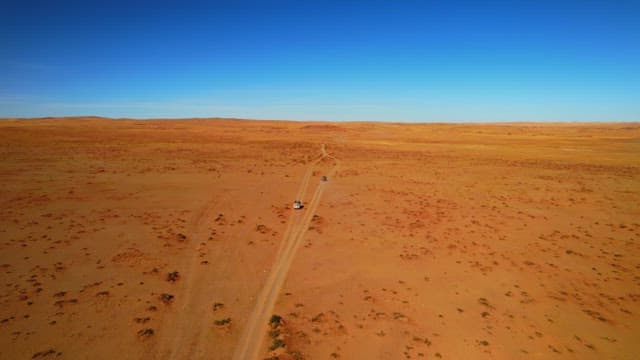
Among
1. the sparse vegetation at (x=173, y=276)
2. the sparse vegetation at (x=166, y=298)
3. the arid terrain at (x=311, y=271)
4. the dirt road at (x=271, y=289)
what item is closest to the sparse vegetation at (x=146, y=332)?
the arid terrain at (x=311, y=271)

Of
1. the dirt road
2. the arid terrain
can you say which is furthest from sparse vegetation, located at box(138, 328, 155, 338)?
the dirt road

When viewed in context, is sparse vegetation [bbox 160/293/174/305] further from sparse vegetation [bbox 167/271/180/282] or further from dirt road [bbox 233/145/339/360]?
dirt road [bbox 233/145/339/360]

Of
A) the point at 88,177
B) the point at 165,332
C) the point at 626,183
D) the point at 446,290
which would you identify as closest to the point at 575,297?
the point at 446,290

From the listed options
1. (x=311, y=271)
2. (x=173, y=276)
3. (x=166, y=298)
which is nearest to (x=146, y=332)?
(x=166, y=298)

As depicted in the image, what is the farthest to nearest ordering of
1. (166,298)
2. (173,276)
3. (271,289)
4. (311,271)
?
(311,271) < (173,276) < (271,289) < (166,298)

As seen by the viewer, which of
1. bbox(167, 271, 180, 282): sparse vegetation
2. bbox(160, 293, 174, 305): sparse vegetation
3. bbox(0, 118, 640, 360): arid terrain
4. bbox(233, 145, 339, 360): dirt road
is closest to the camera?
bbox(233, 145, 339, 360): dirt road

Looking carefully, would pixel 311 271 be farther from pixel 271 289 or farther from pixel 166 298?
pixel 166 298

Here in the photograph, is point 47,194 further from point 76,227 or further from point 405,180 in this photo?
point 405,180
